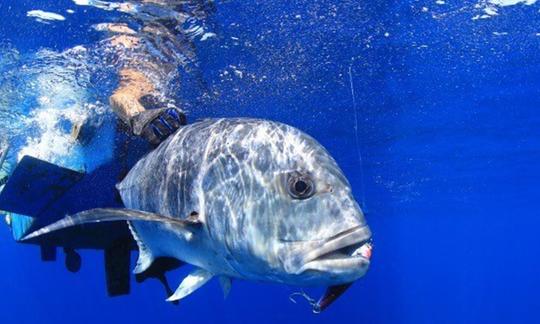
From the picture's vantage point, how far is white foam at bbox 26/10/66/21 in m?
8.29

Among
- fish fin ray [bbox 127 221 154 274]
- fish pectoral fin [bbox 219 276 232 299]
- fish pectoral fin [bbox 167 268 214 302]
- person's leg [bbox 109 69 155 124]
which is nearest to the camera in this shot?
fish pectoral fin [bbox 167 268 214 302]

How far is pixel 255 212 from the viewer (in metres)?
3.33

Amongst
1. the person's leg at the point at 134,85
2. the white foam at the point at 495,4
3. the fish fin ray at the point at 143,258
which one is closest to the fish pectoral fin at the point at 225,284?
the fish fin ray at the point at 143,258

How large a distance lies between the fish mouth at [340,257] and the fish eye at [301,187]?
0.38 m

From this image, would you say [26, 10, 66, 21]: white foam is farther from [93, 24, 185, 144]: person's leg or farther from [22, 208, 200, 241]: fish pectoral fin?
[22, 208, 200, 241]: fish pectoral fin

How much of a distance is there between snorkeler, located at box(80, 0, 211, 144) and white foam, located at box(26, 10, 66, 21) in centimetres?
72

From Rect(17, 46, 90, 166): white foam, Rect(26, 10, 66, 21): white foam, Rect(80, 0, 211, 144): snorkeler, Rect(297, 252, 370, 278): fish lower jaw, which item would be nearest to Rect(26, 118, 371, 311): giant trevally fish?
Rect(297, 252, 370, 278): fish lower jaw

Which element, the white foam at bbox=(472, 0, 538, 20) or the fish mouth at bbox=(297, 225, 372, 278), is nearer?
the fish mouth at bbox=(297, 225, 372, 278)

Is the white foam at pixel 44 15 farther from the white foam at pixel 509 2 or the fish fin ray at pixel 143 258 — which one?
the white foam at pixel 509 2

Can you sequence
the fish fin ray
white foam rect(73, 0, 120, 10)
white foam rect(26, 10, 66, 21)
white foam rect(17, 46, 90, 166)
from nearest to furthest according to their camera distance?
the fish fin ray, white foam rect(73, 0, 120, 10), white foam rect(26, 10, 66, 21), white foam rect(17, 46, 90, 166)

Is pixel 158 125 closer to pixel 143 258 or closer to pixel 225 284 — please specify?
pixel 143 258

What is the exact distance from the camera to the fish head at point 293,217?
3.01 meters

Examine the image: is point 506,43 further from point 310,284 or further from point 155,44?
point 310,284

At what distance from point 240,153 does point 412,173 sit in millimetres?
25692
